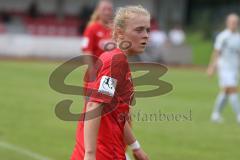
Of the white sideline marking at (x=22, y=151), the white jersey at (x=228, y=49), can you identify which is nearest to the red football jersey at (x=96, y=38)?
the white sideline marking at (x=22, y=151)

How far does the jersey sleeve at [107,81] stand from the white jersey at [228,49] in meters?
11.3

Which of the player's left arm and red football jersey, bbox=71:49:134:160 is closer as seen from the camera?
red football jersey, bbox=71:49:134:160

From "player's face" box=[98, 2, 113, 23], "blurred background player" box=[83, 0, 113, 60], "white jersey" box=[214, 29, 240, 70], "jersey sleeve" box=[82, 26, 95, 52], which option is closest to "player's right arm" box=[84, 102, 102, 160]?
"player's face" box=[98, 2, 113, 23]

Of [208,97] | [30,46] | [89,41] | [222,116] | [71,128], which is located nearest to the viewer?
[89,41]

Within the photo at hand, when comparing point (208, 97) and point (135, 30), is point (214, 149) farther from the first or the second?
point (208, 97)

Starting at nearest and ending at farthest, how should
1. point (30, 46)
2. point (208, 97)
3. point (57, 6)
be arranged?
1. point (208, 97)
2. point (30, 46)
3. point (57, 6)

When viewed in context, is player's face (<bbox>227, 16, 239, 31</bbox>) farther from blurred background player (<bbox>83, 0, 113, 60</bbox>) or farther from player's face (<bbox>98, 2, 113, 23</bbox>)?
player's face (<bbox>98, 2, 113, 23</bbox>)

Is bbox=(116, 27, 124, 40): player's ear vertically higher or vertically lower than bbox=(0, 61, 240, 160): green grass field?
lower

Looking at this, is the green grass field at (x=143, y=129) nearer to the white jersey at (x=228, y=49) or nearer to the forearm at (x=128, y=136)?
the white jersey at (x=228, y=49)

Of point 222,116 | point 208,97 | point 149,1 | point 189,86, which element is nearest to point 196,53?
point 149,1

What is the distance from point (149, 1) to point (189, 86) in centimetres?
3181

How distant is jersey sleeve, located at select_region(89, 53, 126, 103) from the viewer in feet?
17.3

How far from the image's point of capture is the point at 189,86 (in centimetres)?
2744

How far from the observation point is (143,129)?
48.0 ft
